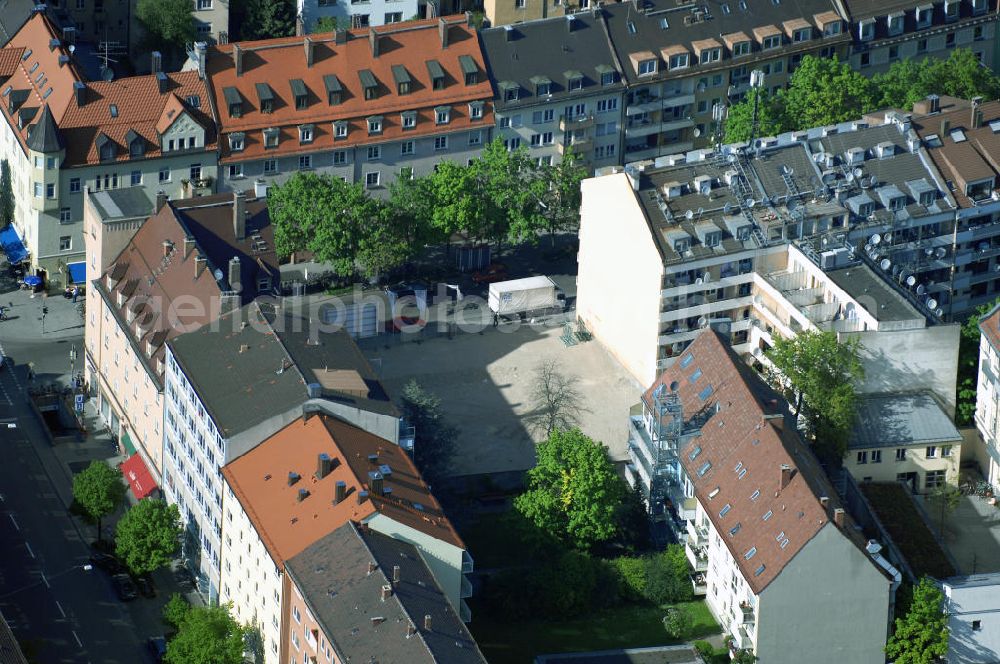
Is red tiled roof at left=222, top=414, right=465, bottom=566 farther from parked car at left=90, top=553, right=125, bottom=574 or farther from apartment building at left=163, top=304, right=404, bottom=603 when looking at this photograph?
parked car at left=90, top=553, right=125, bottom=574

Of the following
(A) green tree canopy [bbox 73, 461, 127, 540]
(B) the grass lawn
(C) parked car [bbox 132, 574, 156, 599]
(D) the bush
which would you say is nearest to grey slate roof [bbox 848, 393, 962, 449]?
(D) the bush

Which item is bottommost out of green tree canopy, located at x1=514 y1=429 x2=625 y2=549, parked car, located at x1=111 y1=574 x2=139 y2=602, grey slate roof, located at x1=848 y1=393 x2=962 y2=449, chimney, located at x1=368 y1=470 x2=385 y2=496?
parked car, located at x1=111 y1=574 x2=139 y2=602

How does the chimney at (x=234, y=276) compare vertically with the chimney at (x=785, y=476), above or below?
above

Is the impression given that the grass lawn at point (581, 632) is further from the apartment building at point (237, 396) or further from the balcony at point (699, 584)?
the apartment building at point (237, 396)

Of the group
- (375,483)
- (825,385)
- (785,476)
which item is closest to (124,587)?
(375,483)

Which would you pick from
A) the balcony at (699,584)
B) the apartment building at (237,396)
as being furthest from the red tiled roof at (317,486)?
the balcony at (699,584)
